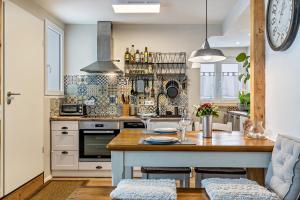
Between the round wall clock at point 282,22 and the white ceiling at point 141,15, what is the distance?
6.09 ft

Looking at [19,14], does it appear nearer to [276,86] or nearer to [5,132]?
[5,132]

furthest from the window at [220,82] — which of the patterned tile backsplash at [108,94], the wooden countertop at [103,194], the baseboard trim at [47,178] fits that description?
the wooden countertop at [103,194]

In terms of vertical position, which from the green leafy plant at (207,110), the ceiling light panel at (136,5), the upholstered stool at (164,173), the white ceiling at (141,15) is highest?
the white ceiling at (141,15)

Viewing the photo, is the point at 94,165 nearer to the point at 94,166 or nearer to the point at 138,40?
the point at 94,166

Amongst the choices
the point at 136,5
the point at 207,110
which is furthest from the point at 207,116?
the point at 136,5

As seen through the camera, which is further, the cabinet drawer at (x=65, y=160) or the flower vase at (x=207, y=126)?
the cabinet drawer at (x=65, y=160)

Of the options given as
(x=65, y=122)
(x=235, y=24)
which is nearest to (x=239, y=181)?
(x=235, y=24)

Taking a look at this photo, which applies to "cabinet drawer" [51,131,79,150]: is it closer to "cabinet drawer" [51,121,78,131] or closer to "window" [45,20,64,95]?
"cabinet drawer" [51,121,78,131]

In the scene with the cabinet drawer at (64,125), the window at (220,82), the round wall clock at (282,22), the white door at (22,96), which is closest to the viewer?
the round wall clock at (282,22)

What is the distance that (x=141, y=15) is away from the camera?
5066 millimetres

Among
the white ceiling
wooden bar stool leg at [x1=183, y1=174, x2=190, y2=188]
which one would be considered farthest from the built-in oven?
wooden bar stool leg at [x1=183, y1=174, x2=190, y2=188]

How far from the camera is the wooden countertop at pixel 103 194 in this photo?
1882 millimetres

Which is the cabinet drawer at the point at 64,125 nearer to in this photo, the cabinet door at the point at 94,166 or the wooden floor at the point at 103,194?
the cabinet door at the point at 94,166

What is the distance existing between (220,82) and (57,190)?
3673 mm
